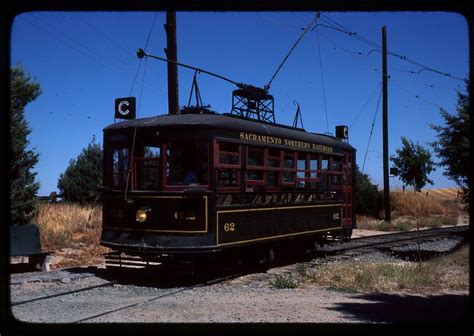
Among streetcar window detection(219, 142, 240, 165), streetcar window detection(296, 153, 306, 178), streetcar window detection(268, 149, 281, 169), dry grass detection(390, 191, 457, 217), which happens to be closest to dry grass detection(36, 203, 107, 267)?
streetcar window detection(219, 142, 240, 165)

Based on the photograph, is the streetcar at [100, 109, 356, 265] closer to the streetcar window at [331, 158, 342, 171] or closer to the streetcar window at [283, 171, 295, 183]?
the streetcar window at [283, 171, 295, 183]

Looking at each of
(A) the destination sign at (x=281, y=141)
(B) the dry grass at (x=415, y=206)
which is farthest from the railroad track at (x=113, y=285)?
(B) the dry grass at (x=415, y=206)

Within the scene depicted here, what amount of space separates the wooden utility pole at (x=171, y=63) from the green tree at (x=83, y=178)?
13.7 metres

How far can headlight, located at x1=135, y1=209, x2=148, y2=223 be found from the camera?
915 cm

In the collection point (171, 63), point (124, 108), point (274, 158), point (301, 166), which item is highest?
point (171, 63)

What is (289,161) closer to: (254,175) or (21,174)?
(254,175)

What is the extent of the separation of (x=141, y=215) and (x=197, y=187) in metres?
1.16

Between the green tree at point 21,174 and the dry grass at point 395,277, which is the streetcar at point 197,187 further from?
the green tree at point 21,174

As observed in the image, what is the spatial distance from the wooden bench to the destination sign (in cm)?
475

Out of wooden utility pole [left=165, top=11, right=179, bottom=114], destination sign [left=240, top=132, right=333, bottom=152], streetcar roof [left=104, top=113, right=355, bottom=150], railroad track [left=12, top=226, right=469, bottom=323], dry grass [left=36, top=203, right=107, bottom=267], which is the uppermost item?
wooden utility pole [left=165, top=11, right=179, bottom=114]

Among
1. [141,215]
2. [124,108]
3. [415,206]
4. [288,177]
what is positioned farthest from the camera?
[415,206]

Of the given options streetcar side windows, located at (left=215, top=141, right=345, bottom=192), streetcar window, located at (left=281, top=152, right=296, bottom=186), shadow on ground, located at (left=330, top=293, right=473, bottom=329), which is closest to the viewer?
shadow on ground, located at (left=330, top=293, right=473, bottom=329)

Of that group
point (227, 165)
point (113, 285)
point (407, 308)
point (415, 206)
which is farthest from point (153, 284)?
point (415, 206)

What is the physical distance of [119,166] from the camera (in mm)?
9945
